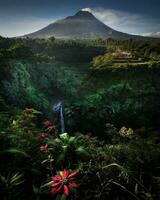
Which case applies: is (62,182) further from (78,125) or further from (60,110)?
(60,110)

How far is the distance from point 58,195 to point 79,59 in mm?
36441

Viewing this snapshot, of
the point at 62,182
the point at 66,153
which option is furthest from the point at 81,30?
the point at 62,182

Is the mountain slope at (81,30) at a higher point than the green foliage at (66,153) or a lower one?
lower

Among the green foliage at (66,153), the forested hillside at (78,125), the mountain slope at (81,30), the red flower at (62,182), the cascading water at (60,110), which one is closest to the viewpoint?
the red flower at (62,182)

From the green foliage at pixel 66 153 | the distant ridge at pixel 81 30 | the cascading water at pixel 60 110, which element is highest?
the green foliage at pixel 66 153

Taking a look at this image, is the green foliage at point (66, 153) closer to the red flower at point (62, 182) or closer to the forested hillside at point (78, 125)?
the forested hillside at point (78, 125)

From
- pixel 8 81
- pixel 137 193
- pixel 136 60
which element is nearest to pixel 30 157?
pixel 137 193

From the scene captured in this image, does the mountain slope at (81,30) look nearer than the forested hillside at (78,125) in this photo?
No

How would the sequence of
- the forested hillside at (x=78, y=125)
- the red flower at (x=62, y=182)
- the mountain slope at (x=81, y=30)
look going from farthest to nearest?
the mountain slope at (x=81, y=30) → the forested hillside at (x=78, y=125) → the red flower at (x=62, y=182)

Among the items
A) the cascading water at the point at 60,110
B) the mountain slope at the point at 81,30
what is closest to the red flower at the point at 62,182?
the cascading water at the point at 60,110

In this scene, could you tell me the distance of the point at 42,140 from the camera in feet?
15.9

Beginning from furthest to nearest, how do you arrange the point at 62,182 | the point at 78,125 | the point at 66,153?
the point at 78,125, the point at 66,153, the point at 62,182

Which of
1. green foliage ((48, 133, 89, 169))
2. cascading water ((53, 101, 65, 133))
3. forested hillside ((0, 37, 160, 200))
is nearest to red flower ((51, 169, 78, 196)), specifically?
forested hillside ((0, 37, 160, 200))

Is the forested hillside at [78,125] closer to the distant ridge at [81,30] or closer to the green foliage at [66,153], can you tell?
the green foliage at [66,153]
